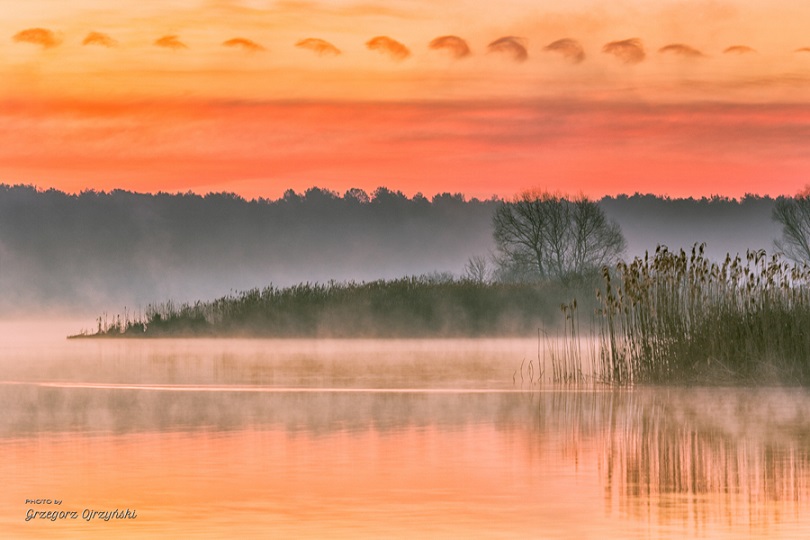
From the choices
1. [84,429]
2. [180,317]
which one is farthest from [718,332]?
[180,317]

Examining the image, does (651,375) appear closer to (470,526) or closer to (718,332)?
(718,332)

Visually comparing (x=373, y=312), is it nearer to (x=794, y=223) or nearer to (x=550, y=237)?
(x=550, y=237)

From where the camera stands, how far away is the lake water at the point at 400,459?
27.1 feet

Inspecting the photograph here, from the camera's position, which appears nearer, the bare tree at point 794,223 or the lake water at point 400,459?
the lake water at point 400,459

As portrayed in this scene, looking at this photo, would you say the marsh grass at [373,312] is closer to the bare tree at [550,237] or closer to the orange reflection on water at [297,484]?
the bare tree at [550,237]

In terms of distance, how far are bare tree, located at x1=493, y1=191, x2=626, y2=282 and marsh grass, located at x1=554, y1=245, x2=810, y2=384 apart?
127ft

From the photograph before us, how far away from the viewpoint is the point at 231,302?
39281mm

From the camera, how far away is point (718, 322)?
1800 cm

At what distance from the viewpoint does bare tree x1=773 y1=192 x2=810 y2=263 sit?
2746 inches

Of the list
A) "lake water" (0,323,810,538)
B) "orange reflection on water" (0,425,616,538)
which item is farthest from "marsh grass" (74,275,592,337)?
"orange reflection on water" (0,425,616,538)

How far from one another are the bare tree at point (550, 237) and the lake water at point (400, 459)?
37.8 metres

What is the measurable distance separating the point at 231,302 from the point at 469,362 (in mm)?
15490

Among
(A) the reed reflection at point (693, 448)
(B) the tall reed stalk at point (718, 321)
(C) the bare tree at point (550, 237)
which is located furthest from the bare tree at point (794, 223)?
(A) the reed reflection at point (693, 448)

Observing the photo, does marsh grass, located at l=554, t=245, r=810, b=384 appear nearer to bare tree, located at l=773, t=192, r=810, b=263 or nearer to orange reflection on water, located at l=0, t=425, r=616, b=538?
orange reflection on water, located at l=0, t=425, r=616, b=538
